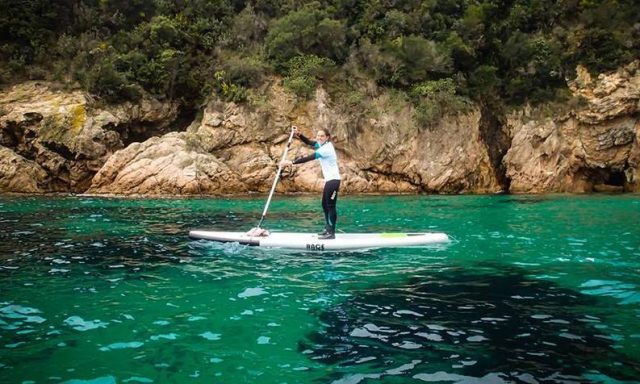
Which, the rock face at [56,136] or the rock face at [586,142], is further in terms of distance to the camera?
the rock face at [586,142]

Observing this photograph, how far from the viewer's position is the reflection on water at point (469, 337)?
4.35m

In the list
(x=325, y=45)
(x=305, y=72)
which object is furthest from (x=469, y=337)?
(x=325, y=45)

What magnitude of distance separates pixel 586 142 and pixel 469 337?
105ft

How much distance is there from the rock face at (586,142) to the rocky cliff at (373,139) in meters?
0.07

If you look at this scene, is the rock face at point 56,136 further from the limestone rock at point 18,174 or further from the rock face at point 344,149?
the rock face at point 344,149

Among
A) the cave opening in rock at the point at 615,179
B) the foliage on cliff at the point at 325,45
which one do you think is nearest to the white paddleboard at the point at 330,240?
the foliage on cliff at the point at 325,45

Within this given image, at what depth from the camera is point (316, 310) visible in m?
6.27

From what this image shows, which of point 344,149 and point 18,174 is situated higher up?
point 344,149

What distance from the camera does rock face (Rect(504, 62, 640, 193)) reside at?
31703 millimetres

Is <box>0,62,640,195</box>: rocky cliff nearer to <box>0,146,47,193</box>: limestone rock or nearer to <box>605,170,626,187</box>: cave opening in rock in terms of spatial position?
<box>605,170,626,187</box>: cave opening in rock

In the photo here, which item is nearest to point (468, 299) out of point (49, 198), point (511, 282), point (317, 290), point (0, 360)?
point (511, 282)

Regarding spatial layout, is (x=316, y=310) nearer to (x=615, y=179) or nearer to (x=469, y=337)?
(x=469, y=337)

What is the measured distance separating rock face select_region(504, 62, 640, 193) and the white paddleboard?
904 inches

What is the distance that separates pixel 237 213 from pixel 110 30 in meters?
23.1
